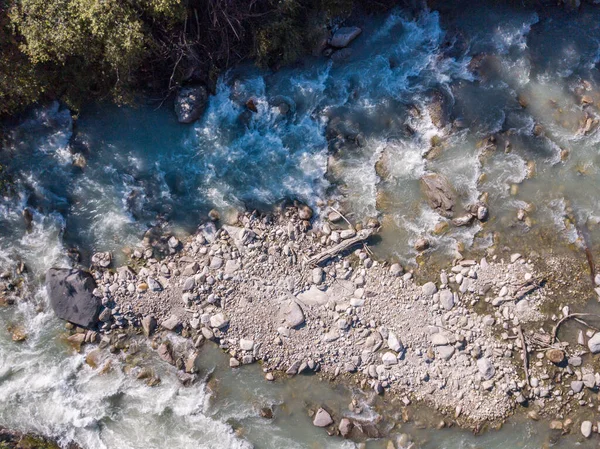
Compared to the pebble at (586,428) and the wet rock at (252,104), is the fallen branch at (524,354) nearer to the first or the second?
the pebble at (586,428)

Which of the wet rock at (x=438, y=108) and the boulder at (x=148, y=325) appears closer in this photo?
the boulder at (x=148, y=325)

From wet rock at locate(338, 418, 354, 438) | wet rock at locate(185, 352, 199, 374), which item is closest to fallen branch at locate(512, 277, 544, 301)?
wet rock at locate(338, 418, 354, 438)

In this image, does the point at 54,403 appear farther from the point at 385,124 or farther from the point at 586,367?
the point at 586,367

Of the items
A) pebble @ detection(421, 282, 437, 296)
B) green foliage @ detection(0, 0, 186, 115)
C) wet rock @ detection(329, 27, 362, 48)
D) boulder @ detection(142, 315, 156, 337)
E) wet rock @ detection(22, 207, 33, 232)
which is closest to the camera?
green foliage @ detection(0, 0, 186, 115)

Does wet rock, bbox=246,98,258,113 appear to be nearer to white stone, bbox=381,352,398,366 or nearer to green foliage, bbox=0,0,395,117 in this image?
green foliage, bbox=0,0,395,117

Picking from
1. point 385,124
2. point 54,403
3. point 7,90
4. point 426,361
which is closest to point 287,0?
point 385,124

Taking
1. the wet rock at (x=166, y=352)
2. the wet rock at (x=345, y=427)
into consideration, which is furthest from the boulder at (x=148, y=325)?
the wet rock at (x=345, y=427)
